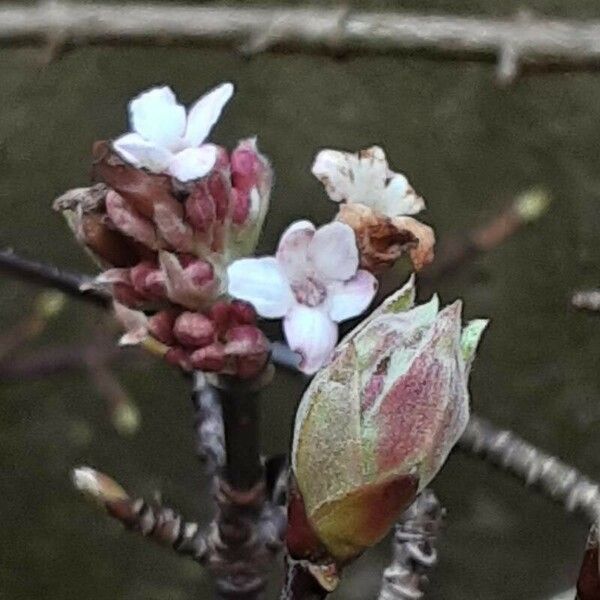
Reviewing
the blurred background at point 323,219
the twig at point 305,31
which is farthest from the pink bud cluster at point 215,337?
the blurred background at point 323,219

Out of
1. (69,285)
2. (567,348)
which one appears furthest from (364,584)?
(69,285)

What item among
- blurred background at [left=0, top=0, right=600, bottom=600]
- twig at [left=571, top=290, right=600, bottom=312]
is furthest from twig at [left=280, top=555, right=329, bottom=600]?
blurred background at [left=0, top=0, right=600, bottom=600]

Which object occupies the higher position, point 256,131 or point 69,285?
point 69,285

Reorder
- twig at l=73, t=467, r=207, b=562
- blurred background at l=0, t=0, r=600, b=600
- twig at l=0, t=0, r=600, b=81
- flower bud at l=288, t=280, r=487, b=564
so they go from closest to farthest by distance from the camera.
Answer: flower bud at l=288, t=280, r=487, b=564, twig at l=73, t=467, r=207, b=562, twig at l=0, t=0, r=600, b=81, blurred background at l=0, t=0, r=600, b=600

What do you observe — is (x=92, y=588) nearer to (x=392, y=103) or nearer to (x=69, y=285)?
(x=392, y=103)

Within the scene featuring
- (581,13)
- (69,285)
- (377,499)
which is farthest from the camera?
(581,13)

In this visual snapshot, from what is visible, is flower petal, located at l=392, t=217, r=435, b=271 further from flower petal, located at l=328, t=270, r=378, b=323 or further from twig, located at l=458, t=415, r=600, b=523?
twig, located at l=458, t=415, r=600, b=523

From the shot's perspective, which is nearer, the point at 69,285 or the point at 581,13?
the point at 69,285

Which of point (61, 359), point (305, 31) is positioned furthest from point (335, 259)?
point (61, 359)

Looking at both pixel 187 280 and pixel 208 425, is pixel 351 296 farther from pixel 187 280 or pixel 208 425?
pixel 208 425
